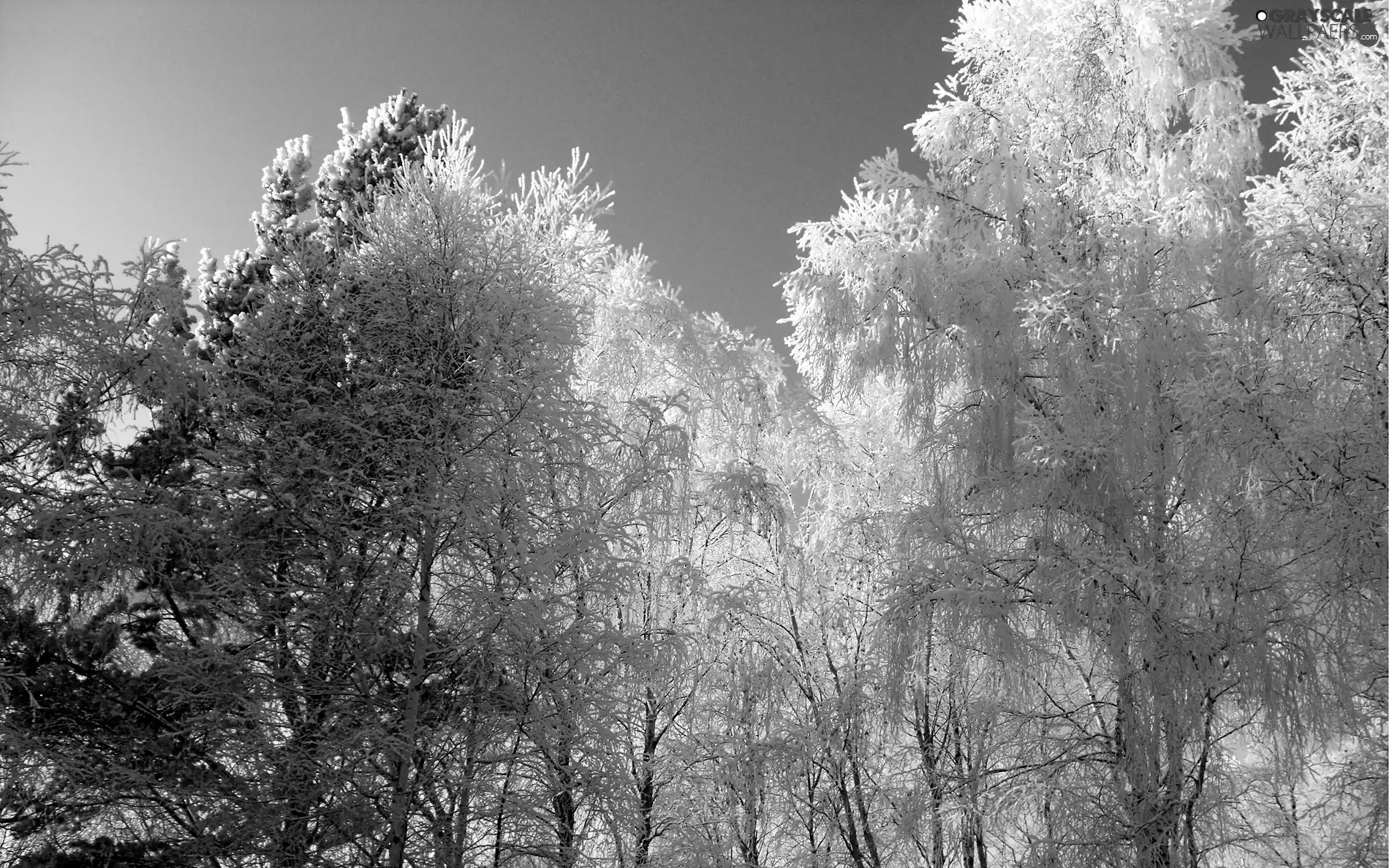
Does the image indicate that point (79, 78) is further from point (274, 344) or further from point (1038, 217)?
point (1038, 217)

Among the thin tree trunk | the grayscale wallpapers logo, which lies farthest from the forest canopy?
the grayscale wallpapers logo

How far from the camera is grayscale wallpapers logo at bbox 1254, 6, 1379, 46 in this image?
5.38 metres

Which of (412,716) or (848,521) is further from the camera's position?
(848,521)

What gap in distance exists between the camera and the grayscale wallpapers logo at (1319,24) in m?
5.38

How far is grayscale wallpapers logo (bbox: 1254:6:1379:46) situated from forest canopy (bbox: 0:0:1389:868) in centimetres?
21

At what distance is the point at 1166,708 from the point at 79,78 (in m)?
8.85

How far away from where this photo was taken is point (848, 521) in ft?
25.0

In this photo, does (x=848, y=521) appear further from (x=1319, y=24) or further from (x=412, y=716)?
(x=1319, y=24)

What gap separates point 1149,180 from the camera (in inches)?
248

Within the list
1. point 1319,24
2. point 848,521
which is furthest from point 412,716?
point 1319,24

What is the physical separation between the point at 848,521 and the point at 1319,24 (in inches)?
179

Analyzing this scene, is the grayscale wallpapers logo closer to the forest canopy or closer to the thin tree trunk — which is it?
the forest canopy

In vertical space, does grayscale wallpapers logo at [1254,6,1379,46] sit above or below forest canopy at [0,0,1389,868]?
above

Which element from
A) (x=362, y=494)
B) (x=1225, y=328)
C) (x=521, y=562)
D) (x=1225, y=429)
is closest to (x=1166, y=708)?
(x=1225, y=429)
